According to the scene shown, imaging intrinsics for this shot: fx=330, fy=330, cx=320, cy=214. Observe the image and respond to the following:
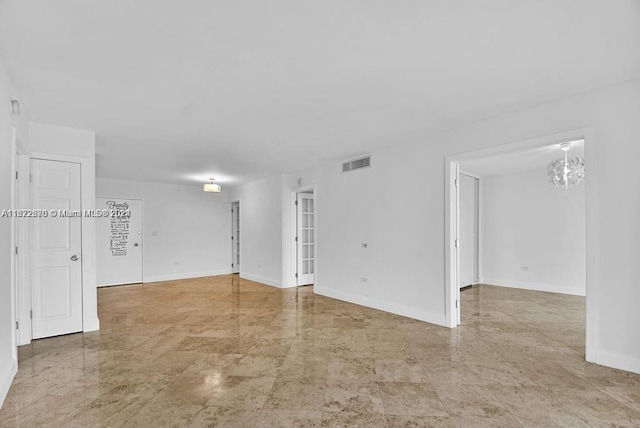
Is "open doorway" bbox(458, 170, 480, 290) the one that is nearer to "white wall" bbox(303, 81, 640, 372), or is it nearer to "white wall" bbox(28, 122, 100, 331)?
"white wall" bbox(303, 81, 640, 372)

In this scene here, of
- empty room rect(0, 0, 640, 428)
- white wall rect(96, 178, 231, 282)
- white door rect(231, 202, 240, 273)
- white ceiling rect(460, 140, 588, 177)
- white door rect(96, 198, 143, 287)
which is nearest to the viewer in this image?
empty room rect(0, 0, 640, 428)

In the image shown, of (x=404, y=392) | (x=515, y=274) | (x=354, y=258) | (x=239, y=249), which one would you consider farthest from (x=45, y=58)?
(x=515, y=274)

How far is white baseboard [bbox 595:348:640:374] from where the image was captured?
2758mm

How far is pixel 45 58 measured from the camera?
2.35 m

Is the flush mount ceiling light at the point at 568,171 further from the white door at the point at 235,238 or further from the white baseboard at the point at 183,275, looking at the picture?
the white baseboard at the point at 183,275

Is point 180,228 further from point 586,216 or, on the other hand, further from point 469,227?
point 586,216

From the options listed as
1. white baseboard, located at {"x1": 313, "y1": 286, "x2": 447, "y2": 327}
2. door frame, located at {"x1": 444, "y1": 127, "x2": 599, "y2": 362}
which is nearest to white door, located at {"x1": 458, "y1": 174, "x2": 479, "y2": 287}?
white baseboard, located at {"x1": 313, "y1": 286, "x2": 447, "y2": 327}

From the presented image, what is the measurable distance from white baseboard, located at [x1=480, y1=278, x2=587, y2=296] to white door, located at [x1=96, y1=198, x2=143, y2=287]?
26.2 ft

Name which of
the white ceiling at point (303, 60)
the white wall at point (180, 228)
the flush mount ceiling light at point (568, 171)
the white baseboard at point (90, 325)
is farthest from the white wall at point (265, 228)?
the flush mount ceiling light at point (568, 171)

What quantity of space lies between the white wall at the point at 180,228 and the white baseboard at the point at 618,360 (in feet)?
26.4

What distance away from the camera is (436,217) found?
4.25m

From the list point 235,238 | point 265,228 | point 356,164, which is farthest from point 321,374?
point 235,238

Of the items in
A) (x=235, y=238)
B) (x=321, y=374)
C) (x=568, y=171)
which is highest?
(x=568, y=171)

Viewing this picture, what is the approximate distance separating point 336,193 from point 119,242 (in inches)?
208
